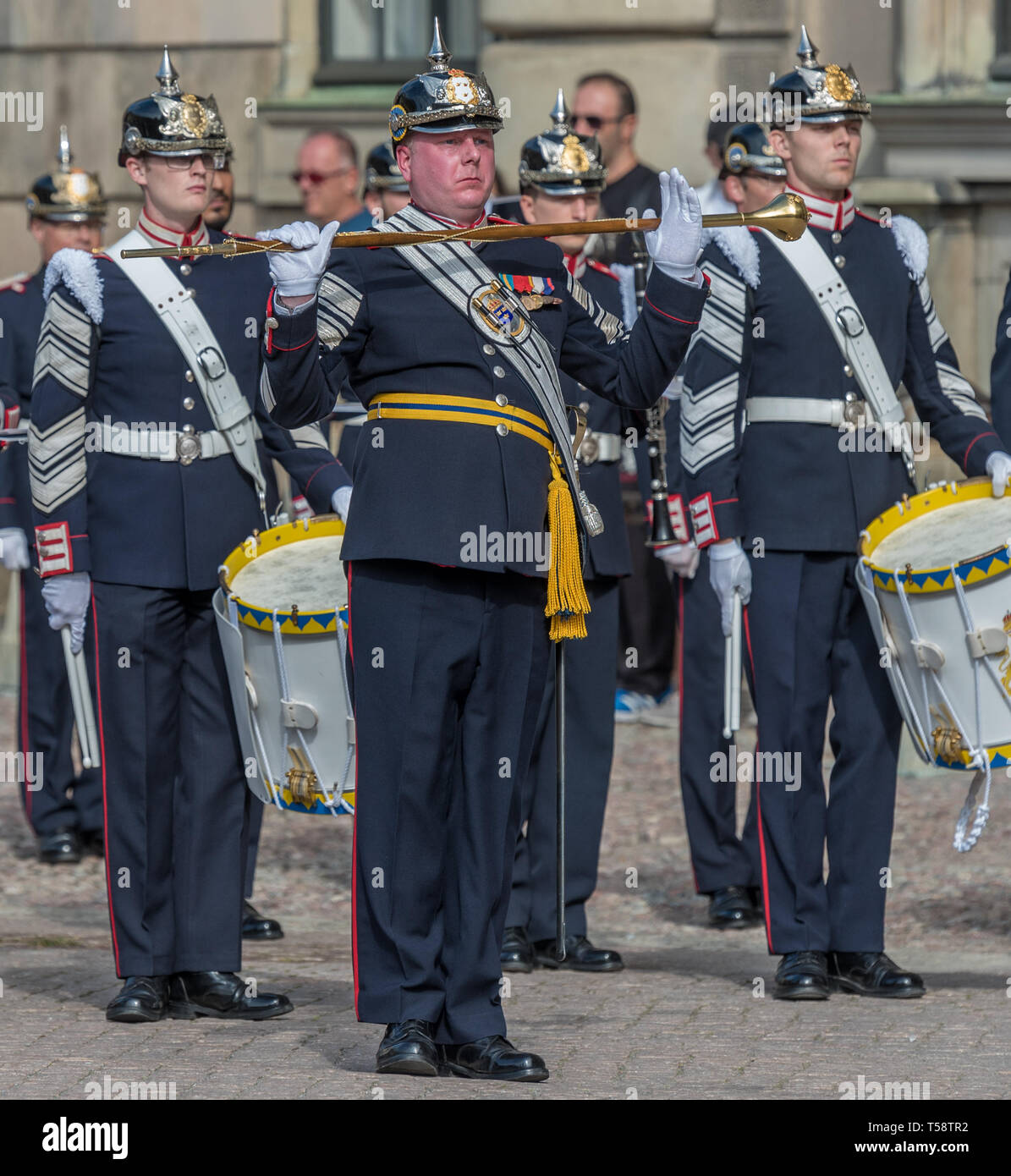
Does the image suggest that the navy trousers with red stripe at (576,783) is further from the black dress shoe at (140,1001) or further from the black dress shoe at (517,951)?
the black dress shoe at (140,1001)

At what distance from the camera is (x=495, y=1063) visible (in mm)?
5574

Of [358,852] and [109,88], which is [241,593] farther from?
[109,88]

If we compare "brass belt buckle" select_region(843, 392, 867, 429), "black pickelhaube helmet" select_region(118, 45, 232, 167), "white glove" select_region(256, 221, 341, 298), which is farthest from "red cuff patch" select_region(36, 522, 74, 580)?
"brass belt buckle" select_region(843, 392, 867, 429)

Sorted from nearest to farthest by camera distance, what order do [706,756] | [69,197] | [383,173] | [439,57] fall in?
[439,57], [706,756], [383,173], [69,197]

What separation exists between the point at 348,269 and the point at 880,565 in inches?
A: 63.6

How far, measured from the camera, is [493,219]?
5.88 metres

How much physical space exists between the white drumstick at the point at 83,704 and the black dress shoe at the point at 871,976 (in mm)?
1955

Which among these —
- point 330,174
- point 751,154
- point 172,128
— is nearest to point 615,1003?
point 172,128

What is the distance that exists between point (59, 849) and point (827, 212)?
12.1ft

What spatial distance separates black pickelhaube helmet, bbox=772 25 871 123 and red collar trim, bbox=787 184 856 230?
0.21 metres

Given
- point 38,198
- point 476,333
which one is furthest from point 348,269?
point 38,198

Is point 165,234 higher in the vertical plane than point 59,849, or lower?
higher

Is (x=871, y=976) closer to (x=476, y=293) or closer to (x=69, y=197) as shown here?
(x=476, y=293)

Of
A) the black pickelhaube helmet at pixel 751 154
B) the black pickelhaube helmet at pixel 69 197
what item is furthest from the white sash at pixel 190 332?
the black pickelhaube helmet at pixel 69 197
